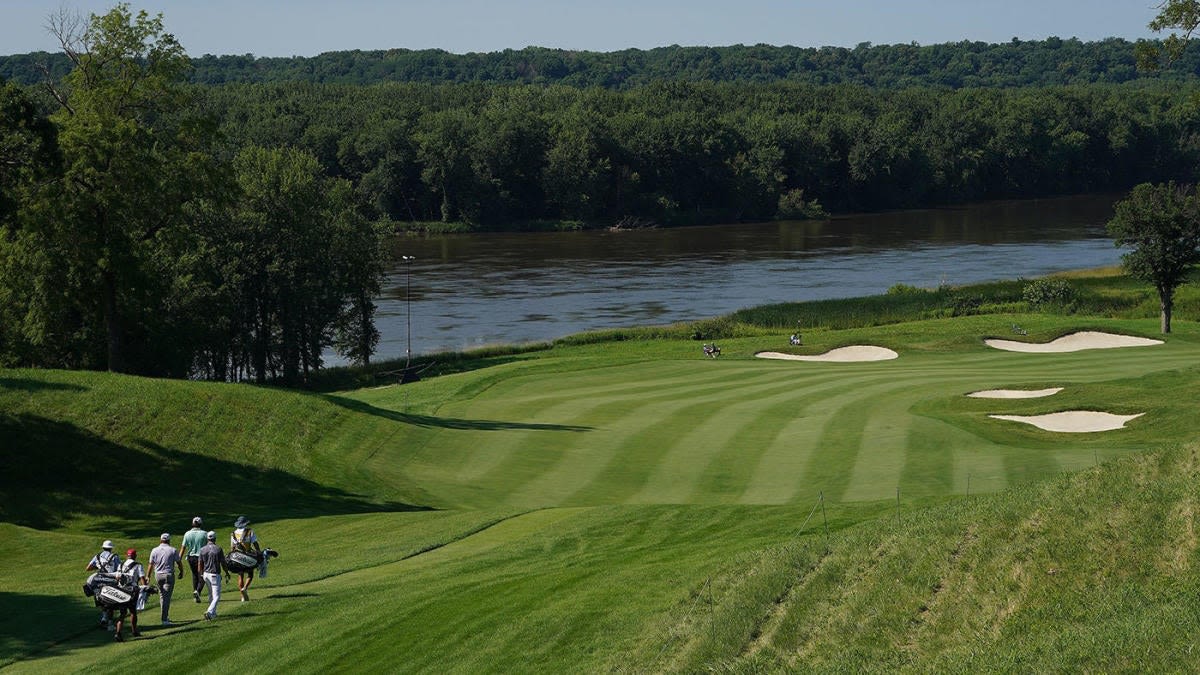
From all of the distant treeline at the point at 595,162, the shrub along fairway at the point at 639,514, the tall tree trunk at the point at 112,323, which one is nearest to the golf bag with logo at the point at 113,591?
the shrub along fairway at the point at 639,514

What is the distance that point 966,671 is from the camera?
14.9m

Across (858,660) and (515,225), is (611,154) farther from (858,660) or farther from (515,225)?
(858,660)

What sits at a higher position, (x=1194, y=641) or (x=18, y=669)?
(x=1194, y=641)

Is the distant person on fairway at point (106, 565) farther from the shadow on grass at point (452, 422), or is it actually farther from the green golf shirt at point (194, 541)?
the shadow on grass at point (452, 422)

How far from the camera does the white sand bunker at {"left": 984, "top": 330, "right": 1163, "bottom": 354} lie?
6159 cm

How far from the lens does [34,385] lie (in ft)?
132

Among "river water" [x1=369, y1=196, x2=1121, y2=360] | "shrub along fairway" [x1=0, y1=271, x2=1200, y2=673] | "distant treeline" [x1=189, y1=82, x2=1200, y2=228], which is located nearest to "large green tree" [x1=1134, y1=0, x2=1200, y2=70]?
"shrub along fairway" [x1=0, y1=271, x2=1200, y2=673]

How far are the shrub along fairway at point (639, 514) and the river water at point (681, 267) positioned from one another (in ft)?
113

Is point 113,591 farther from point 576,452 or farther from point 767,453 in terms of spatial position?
point 767,453

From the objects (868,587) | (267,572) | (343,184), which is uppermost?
(343,184)

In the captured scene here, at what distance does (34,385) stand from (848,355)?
37.7m

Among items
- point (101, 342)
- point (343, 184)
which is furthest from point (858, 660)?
point (343, 184)

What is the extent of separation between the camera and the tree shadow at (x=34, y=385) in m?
39.8

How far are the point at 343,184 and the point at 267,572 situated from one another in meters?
62.3
